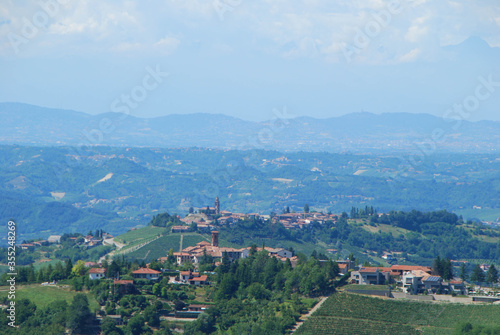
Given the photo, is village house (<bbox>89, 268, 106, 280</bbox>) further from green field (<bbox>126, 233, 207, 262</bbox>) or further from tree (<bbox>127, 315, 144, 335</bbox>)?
green field (<bbox>126, 233, 207, 262</bbox>)

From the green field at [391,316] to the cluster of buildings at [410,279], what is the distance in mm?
3545

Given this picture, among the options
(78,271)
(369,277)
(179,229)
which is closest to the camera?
(369,277)

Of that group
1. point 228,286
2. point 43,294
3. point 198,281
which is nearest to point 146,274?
point 198,281

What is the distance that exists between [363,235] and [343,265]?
175ft

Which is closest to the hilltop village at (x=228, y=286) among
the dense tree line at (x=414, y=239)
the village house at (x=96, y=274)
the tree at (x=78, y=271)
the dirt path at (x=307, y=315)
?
the village house at (x=96, y=274)

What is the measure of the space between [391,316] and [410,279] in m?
6.46

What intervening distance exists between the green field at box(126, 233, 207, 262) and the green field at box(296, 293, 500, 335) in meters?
38.2

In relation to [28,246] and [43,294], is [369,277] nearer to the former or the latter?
[43,294]

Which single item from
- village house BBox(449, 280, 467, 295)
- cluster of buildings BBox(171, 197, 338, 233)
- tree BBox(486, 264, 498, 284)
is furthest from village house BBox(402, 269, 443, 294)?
cluster of buildings BBox(171, 197, 338, 233)

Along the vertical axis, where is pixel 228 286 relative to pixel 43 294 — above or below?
above

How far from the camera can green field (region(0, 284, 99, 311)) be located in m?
53.2

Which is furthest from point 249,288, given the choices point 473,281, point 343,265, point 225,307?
point 473,281

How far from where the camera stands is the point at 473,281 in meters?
60.1

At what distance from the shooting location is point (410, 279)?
52.8 metres
